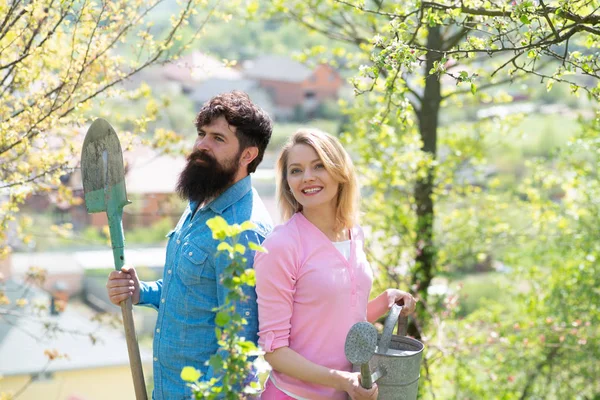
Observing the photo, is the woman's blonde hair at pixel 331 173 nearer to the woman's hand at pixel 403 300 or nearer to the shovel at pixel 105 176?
the woman's hand at pixel 403 300

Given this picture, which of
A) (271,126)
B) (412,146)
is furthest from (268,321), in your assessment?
(412,146)

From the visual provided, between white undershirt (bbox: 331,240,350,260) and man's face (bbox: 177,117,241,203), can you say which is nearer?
white undershirt (bbox: 331,240,350,260)

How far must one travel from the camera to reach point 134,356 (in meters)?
2.11

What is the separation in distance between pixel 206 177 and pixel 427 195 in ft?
9.29

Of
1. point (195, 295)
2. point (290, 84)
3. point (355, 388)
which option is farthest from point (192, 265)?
point (290, 84)

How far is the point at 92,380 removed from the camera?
856 cm

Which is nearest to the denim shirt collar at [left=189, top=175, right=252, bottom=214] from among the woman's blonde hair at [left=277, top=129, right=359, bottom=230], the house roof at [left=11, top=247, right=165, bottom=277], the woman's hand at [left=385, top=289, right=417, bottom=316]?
the woman's blonde hair at [left=277, top=129, right=359, bottom=230]

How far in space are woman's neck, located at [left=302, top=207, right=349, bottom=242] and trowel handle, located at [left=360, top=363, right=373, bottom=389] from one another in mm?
384

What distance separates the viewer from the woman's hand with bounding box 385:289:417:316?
2.09 meters

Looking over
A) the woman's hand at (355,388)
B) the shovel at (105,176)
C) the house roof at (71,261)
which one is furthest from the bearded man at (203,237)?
the house roof at (71,261)

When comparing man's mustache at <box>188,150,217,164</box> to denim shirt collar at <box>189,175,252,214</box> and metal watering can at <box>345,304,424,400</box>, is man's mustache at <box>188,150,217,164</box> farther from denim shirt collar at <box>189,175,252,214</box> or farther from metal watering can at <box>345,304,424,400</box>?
metal watering can at <box>345,304,424,400</box>

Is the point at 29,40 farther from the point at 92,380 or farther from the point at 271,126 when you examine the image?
the point at 92,380

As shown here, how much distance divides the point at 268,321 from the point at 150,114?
1797mm

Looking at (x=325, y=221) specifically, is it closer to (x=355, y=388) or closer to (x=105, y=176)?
(x=355, y=388)
